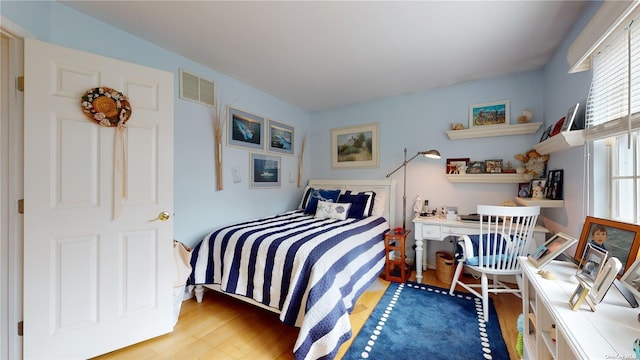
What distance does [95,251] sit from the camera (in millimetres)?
1592

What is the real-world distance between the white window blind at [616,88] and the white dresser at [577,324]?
77 centimetres

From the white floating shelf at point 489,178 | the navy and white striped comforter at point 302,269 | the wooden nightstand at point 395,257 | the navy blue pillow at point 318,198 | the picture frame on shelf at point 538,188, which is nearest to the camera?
the navy and white striped comforter at point 302,269

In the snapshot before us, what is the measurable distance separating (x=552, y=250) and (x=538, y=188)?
137cm

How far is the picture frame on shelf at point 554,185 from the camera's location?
1.99 meters

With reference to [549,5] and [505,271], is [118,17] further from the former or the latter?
[505,271]

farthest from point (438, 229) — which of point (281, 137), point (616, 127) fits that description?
point (281, 137)

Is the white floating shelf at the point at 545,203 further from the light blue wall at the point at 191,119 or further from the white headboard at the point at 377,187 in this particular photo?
the light blue wall at the point at 191,119

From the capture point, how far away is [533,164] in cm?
245

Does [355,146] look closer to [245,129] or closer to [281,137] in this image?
[281,137]

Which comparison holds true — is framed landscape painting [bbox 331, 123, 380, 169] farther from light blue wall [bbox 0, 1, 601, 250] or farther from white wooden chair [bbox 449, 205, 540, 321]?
white wooden chair [bbox 449, 205, 540, 321]

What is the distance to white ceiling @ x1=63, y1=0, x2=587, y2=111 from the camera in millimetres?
1669

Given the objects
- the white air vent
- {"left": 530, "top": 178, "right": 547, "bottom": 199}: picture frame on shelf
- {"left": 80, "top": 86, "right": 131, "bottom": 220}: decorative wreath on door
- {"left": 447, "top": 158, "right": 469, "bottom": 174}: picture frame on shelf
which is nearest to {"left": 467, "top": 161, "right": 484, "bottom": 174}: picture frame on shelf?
{"left": 447, "top": 158, "right": 469, "bottom": 174}: picture frame on shelf

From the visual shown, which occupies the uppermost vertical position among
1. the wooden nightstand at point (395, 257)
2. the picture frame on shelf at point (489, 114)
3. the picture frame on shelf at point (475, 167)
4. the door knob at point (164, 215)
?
the picture frame on shelf at point (489, 114)

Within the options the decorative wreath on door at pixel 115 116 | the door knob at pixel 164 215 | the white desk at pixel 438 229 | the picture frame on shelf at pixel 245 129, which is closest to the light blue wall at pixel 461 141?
the white desk at pixel 438 229
